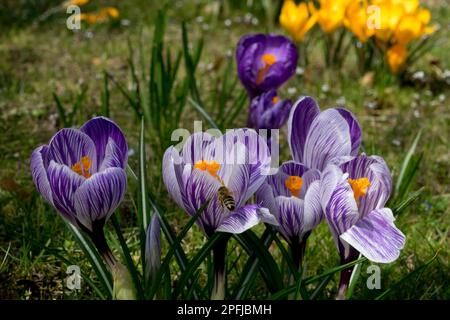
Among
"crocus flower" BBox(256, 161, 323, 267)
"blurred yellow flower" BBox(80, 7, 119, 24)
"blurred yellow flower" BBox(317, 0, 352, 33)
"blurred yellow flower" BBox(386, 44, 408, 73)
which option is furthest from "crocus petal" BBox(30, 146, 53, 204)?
"blurred yellow flower" BBox(80, 7, 119, 24)

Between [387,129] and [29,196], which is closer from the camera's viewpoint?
[29,196]

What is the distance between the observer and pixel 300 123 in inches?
46.1

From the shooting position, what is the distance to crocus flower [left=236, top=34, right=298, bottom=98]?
5.96 ft

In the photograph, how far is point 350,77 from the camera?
3252mm

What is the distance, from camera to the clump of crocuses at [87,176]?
101 centimetres

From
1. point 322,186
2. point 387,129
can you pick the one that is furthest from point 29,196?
point 387,129

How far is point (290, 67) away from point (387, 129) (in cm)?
104

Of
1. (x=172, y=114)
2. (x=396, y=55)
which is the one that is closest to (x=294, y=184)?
(x=172, y=114)

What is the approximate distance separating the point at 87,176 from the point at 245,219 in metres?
0.28

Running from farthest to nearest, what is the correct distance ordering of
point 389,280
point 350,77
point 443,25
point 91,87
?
point 443,25, point 350,77, point 91,87, point 389,280

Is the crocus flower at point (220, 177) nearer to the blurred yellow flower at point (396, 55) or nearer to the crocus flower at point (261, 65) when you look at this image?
the crocus flower at point (261, 65)

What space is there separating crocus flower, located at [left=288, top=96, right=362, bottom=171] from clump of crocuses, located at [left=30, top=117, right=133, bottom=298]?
31 cm
